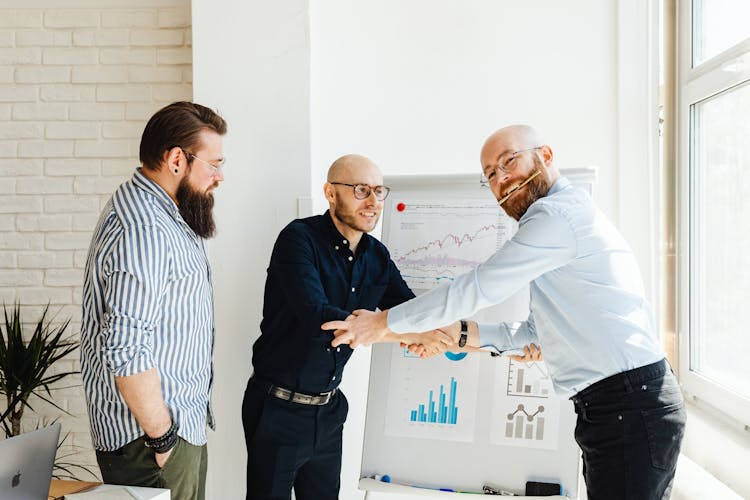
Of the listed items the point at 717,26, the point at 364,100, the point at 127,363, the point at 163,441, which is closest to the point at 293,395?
the point at 163,441

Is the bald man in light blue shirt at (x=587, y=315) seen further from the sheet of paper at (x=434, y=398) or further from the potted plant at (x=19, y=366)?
the potted plant at (x=19, y=366)

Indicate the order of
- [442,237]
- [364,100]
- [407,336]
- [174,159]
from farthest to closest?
[364,100] < [442,237] < [407,336] < [174,159]

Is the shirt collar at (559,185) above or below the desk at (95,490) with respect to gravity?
above

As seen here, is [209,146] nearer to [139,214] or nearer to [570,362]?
[139,214]

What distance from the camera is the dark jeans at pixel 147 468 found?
1.86 metres

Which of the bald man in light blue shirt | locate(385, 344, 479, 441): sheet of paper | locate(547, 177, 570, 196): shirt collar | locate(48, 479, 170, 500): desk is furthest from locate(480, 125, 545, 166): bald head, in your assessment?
locate(48, 479, 170, 500): desk

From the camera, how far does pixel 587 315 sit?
1.89 meters

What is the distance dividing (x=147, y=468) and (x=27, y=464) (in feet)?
1.46

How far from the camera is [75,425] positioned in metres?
3.23

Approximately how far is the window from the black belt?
5.06 feet

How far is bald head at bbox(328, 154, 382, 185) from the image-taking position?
2.49 m

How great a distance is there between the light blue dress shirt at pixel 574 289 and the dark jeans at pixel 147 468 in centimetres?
90

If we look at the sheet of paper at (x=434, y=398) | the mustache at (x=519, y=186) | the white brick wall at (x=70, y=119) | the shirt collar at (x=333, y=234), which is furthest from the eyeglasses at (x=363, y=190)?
the white brick wall at (x=70, y=119)

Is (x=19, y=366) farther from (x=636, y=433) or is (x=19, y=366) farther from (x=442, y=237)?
(x=636, y=433)
